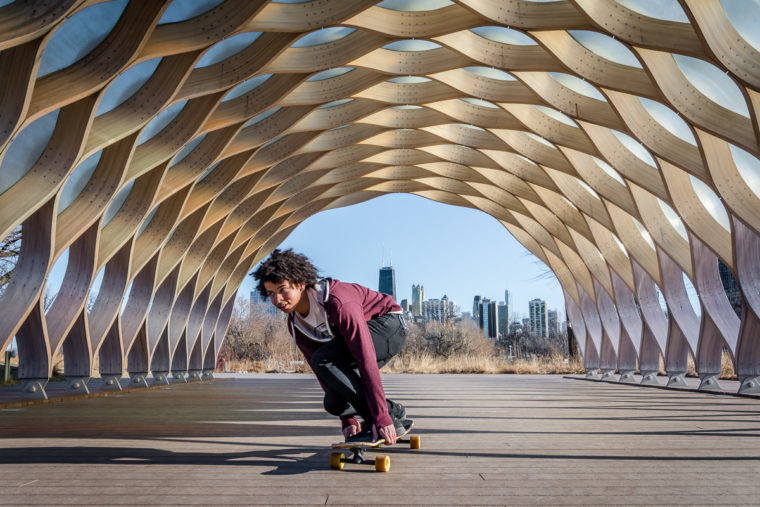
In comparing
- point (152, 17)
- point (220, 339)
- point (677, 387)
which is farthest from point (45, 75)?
point (220, 339)

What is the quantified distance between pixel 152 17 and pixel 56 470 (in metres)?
7.62

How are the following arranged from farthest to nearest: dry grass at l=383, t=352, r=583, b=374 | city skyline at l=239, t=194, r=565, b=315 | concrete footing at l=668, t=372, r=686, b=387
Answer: city skyline at l=239, t=194, r=565, b=315 < dry grass at l=383, t=352, r=583, b=374 < concrete footing at l=668, t=372, r=686, b=387

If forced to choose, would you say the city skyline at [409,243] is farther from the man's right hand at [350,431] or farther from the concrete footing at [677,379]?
the man's right hand at [350,431]

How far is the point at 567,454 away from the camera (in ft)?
19.7

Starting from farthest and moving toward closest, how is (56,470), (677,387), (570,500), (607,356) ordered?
→ (607,356), (677,387), (56,470), (570,500)

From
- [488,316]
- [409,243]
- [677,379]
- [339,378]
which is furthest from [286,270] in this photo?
[488,316]

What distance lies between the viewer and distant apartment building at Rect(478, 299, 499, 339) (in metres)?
176

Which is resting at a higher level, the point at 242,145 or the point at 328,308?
the point at 242,145

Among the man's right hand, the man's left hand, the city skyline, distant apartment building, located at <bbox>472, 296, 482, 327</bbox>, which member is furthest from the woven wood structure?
distant apartment building, located at <bbox>472, 296, 482, 327</bbox>

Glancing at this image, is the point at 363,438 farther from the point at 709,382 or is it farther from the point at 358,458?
the point at 709,382

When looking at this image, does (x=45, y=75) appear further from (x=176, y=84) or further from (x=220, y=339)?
(x=220, y=339)

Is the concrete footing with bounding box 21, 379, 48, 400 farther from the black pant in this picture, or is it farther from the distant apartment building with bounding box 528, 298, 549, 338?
the distant apartment building with bounding box 528, 298, 549, 338

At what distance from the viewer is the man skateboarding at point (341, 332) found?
5.05m

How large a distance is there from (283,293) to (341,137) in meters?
16.9
